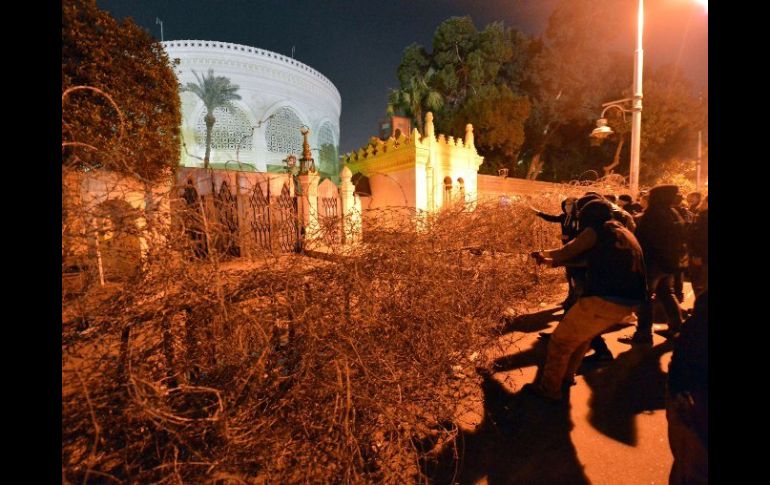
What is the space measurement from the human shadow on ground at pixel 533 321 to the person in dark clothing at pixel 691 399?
2.93 m

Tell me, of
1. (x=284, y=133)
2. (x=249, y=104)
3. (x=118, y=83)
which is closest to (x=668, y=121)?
(x=118, y=83)

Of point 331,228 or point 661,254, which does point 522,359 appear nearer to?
point 661,254

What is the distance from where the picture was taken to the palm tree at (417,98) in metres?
20.0

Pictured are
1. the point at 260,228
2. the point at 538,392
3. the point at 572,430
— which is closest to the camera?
the point at 260,228

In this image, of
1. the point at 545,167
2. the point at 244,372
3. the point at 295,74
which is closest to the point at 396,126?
the point at 545,167

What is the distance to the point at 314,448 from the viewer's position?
1844 millimetres

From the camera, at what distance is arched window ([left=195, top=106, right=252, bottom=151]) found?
24.2 meters

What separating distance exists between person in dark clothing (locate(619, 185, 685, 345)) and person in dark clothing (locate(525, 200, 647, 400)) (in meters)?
1.85

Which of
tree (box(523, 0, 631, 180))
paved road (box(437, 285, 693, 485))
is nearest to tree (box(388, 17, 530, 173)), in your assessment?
tree (box(523, 0, 631, 180))

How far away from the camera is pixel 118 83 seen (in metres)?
5.92

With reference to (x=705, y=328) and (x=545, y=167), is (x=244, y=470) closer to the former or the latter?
(x=705, y=328)

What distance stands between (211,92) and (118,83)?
73.9ft

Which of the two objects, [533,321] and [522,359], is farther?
[533,321]

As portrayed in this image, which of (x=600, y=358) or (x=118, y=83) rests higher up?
(x=118, y=83)
